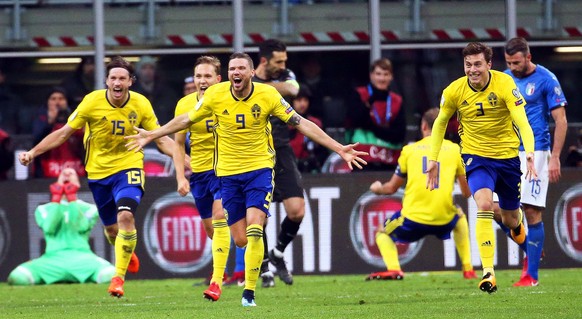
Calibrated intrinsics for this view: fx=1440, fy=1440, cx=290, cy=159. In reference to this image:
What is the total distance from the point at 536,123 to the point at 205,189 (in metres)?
3.30

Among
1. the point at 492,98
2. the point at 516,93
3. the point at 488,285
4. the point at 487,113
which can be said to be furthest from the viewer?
the point at 487,113

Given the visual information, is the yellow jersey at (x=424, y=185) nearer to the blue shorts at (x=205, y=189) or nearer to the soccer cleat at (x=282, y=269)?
the soccer cleat at (x=282, y=269)

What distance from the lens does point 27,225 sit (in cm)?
1689

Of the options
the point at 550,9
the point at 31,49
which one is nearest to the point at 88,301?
the point at 31,49

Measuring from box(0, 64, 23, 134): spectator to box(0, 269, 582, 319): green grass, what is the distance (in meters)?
2.60

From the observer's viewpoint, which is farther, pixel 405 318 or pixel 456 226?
pixel 456 226

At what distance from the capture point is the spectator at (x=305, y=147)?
17.5 m

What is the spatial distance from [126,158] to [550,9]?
302 inches

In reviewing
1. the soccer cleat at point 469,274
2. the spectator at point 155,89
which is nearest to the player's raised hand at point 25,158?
the soccer cleat at point 469,274

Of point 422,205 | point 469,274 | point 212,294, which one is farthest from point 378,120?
point 212,294

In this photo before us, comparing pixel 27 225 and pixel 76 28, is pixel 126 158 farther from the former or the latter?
pixel 76 28

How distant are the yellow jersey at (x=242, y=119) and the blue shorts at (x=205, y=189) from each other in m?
1.89

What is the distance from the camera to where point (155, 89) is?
18375mm

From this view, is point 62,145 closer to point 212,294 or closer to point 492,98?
point 212,294
